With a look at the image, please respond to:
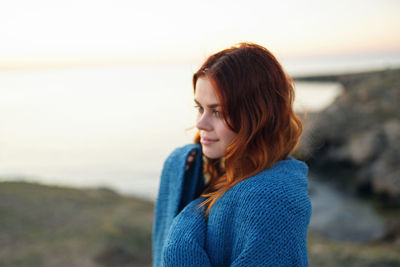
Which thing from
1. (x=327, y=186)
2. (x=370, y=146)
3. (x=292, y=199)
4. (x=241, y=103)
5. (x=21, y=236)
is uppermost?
(x=241, y=103)

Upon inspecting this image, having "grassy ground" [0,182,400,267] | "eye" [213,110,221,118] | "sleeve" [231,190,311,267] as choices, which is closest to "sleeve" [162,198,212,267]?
"sleeve" [231,190,311,267]

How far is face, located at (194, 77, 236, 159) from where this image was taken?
1.50 m

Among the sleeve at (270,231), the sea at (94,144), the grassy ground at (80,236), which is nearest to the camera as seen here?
the sleeve at (270,231)

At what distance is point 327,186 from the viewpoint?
39.3 feet

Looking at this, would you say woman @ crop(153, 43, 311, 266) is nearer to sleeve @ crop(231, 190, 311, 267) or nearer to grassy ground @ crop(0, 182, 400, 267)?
sleeve @ crop(231, 190, 311, 267)

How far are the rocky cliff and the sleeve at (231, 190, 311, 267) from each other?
8.72 meters

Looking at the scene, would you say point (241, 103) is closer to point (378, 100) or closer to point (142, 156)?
point (378, 100)

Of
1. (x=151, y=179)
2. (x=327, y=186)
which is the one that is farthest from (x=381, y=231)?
(x=151, y=179)

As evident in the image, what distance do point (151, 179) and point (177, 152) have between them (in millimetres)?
13323

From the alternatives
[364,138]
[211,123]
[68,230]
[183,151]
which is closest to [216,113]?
[211,123]

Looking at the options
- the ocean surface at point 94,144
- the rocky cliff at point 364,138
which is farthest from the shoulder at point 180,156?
the rocky cliff at point 364,138

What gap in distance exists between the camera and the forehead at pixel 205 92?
1489mm

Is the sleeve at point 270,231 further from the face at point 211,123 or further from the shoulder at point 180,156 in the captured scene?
the shoulder at point 180,156

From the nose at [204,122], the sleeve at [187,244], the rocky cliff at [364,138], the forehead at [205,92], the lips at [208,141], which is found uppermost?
the forehead at [205,92]
